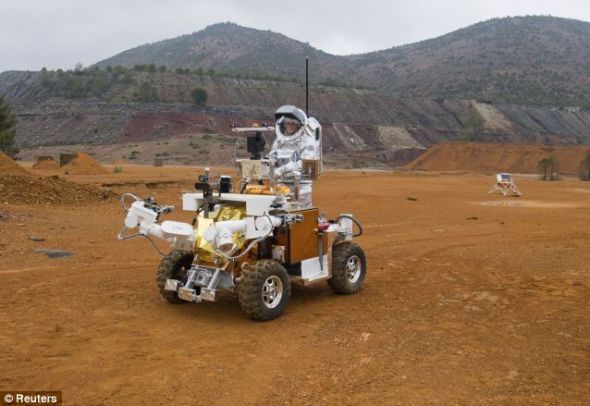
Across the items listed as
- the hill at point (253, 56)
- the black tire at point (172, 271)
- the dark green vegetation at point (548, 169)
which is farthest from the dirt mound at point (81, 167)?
the hill at point (253, 56)

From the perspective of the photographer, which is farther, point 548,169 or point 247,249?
point 548,169

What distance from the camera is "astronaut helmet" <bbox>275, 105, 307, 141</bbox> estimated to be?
29.6 feet

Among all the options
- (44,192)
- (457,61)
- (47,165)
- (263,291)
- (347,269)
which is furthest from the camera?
(457,61)

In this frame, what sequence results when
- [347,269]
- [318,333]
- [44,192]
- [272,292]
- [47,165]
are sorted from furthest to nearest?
[47,165] → [44,192] → [347,269] → [272,292] → [318,333]

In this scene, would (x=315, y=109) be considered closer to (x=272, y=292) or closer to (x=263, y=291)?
(x=272, y=292)

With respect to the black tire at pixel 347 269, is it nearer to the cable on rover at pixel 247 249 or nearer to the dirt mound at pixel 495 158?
the cable on rover at pixel 247 249

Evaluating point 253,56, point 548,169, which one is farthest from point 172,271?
point 253,56

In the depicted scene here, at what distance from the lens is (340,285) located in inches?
339

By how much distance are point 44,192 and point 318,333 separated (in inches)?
554

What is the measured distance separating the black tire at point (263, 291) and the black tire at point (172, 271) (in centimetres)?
120

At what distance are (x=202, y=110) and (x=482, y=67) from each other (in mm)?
66202

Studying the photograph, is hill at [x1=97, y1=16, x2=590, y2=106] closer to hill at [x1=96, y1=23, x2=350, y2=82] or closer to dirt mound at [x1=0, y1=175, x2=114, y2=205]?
hill at [x1=96, y1=23, x2=350, y2=82]

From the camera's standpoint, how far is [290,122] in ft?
30.0

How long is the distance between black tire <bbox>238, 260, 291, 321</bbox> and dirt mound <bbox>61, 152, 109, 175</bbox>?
29289 millimetres
